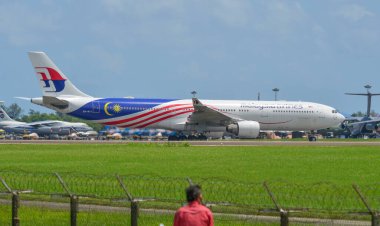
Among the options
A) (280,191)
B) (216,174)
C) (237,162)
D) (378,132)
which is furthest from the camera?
(378,132)

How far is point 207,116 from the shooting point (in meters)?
88.9

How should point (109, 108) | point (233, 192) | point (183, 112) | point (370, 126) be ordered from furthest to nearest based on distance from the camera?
point (370, 126) < point (183, 112) < point (109, 108) < point (233, 192)

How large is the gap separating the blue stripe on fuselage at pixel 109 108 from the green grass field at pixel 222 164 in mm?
27472

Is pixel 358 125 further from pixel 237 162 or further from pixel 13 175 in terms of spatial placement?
pixel 13 175

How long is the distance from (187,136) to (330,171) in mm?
51913

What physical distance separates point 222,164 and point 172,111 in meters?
43.8

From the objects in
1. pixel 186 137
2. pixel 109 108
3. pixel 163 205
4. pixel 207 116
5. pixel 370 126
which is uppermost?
pixel 109 108

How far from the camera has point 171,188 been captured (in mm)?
29078

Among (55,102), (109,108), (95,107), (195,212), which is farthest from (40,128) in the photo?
(195,212)

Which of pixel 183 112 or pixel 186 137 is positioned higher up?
pixel 183 112

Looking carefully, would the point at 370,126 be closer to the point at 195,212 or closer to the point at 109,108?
the point at 109,108

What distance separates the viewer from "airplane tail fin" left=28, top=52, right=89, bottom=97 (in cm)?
8956

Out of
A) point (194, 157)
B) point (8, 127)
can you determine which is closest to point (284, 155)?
point (194, 157)

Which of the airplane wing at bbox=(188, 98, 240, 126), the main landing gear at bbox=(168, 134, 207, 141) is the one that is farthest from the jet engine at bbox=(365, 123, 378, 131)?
the main landing gear at bbox=(168, 134, 207, 141)
